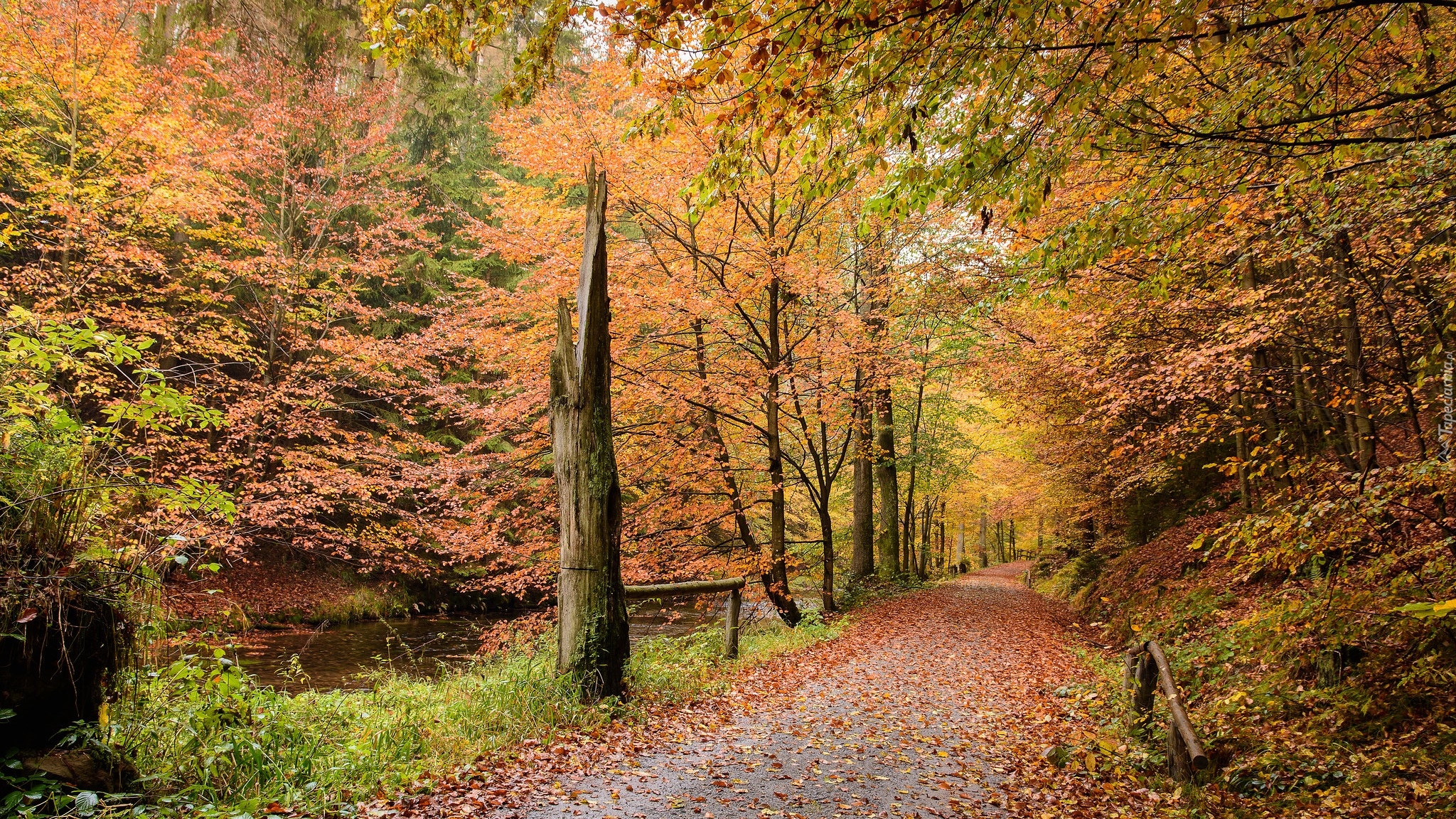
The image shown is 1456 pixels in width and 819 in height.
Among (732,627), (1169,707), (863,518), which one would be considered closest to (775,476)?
(732,627)

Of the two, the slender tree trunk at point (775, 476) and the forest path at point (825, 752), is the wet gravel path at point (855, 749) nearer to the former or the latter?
the forest path at point (825, 752)

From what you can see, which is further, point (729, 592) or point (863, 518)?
point (863, 518)

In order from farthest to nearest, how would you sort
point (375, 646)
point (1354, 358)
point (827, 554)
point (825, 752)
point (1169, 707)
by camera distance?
point (827, 554) → point (375, 646) → point (1354, 358) → point (825, 752) → point (1169, 707)

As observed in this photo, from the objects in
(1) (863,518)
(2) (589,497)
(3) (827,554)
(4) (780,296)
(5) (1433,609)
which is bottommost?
(3) (827,554)

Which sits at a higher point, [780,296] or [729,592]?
[780,296]

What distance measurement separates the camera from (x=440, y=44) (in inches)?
139

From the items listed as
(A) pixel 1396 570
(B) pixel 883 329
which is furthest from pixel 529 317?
(A) pixel 1396 570

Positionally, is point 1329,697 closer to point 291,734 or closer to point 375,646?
point 291,734

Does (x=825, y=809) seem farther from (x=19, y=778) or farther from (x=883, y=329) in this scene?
(x=883, y=329)

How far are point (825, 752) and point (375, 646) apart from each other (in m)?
10.2

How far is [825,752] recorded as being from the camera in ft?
16.4

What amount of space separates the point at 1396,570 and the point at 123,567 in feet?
30.1

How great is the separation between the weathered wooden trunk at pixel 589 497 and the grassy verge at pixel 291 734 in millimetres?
356

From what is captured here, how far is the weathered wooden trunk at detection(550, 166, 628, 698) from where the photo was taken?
562 centimetres
